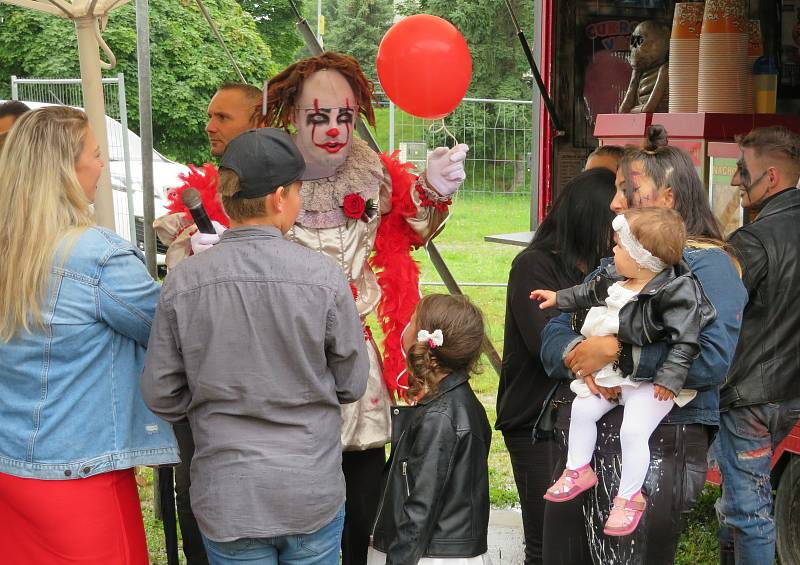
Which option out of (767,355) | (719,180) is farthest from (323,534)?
(719,180)

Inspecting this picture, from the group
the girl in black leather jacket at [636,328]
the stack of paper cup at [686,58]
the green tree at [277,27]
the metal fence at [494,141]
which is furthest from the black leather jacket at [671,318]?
the green tree at [277,27]

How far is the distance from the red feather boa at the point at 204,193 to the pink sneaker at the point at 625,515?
156cm

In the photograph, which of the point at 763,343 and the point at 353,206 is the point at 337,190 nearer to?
the point at 353,206

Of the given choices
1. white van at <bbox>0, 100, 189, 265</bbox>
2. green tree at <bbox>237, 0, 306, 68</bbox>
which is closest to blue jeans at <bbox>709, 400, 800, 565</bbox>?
white van at <bbox>0, 100, 189, 265</bbox>

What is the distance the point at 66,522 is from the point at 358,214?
1267 millimetres

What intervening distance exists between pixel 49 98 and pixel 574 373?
33.6 feet

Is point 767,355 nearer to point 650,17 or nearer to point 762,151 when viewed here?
point 762,151

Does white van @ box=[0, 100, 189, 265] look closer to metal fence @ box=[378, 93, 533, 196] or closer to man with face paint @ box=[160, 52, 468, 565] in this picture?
metal fence @ box=[378, 93, 533, 196]

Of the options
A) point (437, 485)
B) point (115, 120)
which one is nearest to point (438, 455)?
point (437, 485)

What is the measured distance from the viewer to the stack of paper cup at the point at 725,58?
3.97 m

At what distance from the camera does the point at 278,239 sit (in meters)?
2.26

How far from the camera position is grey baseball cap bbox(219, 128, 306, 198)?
2270 mm

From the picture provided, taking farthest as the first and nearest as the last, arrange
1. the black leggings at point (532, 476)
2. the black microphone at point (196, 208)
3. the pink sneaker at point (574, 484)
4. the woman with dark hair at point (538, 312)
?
the black leggings at point (532, 476) < the woman with dark hair at point (538, 312) < the black microphone at point (196, 208) < the pink sneaker at point (574, 484)

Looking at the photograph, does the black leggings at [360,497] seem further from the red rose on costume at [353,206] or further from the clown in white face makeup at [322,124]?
the clown in white face makeup at [322,124]
